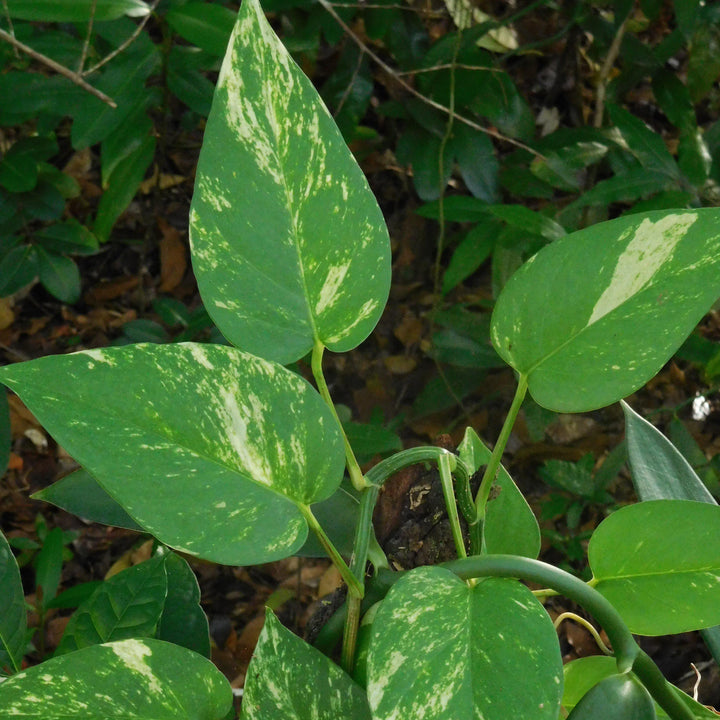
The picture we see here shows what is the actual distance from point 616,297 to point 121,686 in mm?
321

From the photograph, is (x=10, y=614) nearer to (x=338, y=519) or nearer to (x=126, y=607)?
Answer: (x=126, y=607)

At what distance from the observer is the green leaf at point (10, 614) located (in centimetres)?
61

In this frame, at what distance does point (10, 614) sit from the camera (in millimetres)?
624

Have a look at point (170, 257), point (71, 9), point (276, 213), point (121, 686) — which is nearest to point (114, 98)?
point (71, 9)

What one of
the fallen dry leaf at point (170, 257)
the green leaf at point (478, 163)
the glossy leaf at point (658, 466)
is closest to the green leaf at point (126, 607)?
the glossy leaf at point (658, 466)

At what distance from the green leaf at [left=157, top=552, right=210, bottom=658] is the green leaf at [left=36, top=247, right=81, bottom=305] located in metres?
1.08

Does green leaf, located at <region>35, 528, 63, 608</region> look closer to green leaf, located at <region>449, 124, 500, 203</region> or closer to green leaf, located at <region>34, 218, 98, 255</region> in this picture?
green leaf, located at <region>34, 218, 98, 255</region>

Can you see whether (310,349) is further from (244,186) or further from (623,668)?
(623,668)

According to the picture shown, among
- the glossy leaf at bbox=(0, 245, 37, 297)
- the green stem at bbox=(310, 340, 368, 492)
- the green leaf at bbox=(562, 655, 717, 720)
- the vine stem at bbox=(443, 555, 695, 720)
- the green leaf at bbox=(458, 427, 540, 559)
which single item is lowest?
the glossy leaf at bbox=(0, 245, 37, 297)

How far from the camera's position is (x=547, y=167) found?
1495 mm

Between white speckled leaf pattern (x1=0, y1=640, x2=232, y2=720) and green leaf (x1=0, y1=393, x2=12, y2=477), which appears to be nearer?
white speckled leaf pattern (x1=0, y1=640, x2=232, y2=720)

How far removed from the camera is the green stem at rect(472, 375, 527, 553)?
0.46 meters

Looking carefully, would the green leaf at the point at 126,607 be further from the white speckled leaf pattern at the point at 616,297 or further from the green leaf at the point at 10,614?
the white speckled leaf pattern at the point at 616,297

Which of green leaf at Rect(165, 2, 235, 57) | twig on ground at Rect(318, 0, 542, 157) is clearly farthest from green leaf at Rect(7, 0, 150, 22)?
twig on ground at Rect(318, 0, 542, 157)
